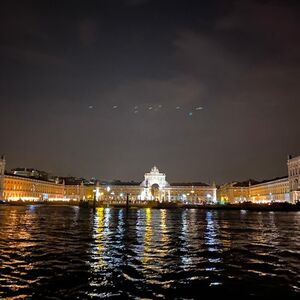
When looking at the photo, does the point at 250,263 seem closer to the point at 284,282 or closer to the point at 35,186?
the point at 284,282

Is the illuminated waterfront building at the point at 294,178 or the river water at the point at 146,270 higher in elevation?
the illuminated waterfront building at the point at 294,178

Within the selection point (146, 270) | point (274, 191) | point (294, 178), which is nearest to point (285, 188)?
point (274, 191)

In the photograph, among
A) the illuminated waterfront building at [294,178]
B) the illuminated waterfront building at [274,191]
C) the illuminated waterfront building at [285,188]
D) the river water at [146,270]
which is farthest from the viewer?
the illuminated waterfront building at [274,191]

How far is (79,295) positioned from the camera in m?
11.1

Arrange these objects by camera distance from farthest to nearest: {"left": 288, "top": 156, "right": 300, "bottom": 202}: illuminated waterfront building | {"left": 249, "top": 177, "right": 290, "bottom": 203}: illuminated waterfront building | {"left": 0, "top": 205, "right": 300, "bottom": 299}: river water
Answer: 1. {"left": 249, "top": 177, "right": 290, "bottom": 203}: illuminated waterfront building
2. {"left": 288, "top": 156, "right": 300, "bottom": 202}: illuminated waterfront building
3. {"left": 0, "top": 205, "right": 300, "bottom": 299}: river water

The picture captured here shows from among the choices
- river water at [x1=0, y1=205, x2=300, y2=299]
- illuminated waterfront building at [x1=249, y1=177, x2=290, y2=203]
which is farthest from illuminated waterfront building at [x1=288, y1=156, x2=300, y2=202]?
river water at [x1=0, y1=205, x2=300, y2=299]

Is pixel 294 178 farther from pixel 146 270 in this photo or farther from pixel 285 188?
pixel 146 270

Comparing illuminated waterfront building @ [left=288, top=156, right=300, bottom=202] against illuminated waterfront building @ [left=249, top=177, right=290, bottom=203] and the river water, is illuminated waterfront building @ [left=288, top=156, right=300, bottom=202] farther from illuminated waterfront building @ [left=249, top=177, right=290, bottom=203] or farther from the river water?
the river water

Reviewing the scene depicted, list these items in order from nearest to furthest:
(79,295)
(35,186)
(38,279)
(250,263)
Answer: (79,295) → (38,279) → (250,263) → (35,186)

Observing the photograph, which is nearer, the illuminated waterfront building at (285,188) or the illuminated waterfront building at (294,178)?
the illuminated waterfront building at (294,178)

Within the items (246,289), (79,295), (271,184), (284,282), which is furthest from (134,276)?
(271,184)

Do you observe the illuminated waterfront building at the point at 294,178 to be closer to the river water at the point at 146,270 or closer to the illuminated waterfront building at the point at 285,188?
the illuminated waterfront building at the point at 285,188

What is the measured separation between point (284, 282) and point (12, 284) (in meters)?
8.65

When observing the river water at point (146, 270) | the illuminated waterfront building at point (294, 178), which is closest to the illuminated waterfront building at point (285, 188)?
the illuminated waterfront building at point (294, 178)
